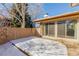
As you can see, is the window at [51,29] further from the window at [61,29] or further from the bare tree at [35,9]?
the bare tree at [35,9]

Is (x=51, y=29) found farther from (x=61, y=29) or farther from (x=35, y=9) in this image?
(x=35, y=9)

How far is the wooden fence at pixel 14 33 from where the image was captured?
8689 mm

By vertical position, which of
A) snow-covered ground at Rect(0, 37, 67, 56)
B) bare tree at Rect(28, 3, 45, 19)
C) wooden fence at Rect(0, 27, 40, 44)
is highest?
bare tree at Rect(28, 3, 45, 19)

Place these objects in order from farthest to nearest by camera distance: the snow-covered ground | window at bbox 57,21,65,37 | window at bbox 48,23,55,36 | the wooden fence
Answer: window at bbox 48,23,55,36 → window at bbox 57,21,65,37 → the wooden fence → the snow-covered ground

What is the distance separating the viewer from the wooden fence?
8.69 m

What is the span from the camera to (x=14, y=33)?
9.70 m

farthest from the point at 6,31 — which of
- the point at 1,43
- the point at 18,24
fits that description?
the point at 18,24

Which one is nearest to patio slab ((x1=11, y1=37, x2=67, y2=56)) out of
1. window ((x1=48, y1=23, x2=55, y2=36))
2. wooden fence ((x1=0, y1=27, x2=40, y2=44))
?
wooden fence ((x1=0, y1=27, x2=40, y2=44))

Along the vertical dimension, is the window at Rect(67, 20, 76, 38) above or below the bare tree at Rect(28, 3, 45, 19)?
below

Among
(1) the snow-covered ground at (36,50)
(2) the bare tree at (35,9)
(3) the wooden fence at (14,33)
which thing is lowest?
(1) the snow-covered ground at (36,50)

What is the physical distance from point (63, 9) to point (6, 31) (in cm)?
424

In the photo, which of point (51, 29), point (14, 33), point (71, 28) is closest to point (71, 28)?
point (71, 28)

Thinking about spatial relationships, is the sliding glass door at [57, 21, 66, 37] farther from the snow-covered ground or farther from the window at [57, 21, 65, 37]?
Answer: the snow-covered ground

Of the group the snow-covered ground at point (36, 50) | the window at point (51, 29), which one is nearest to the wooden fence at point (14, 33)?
the window at point (51, 29)
